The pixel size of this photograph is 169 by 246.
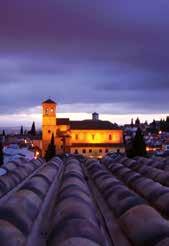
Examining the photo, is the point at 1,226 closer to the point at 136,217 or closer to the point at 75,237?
the point at 75,237

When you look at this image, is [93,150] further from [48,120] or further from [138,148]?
[138,148]

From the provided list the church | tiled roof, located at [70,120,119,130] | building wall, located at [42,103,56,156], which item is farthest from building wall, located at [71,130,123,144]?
building wall, located at [42,103,56,156]

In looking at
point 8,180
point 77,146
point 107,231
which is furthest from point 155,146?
point 107,231

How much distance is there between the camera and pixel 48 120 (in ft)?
286

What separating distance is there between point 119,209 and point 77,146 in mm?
73662

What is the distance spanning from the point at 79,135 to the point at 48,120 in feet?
25.9

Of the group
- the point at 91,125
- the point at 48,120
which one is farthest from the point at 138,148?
the point at 91,125

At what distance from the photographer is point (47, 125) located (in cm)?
8681

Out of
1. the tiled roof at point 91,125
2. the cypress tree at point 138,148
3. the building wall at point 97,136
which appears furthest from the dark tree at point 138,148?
the tiled roof at point 91,125

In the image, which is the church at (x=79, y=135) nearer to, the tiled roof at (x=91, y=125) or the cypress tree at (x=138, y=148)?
the tiled roof at (x=91, y=125)

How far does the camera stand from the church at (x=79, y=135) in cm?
8625

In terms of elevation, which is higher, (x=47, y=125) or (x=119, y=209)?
(x=47, y=125)

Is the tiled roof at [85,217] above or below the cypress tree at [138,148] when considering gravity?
below

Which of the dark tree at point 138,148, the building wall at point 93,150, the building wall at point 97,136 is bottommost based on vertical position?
the building wall at point 93,150
